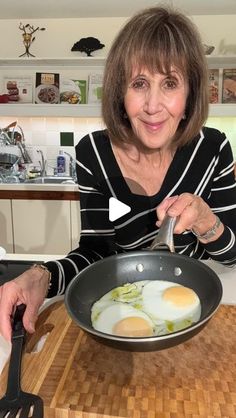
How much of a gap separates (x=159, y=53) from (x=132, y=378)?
76 cm

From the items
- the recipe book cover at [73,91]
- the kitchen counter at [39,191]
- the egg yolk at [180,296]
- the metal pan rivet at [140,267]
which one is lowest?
the kitchen counter at [39,191]

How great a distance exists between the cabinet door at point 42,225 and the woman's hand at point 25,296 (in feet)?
6.77

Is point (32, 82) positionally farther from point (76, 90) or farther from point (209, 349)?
point (209, 349)

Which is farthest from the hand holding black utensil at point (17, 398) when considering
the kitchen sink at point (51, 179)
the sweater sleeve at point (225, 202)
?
the kitchen sink at point (51, 179)

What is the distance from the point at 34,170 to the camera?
3.54 m

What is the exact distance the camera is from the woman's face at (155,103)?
1.01 meters

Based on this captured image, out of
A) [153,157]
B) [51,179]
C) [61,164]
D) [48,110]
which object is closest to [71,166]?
[61,164]

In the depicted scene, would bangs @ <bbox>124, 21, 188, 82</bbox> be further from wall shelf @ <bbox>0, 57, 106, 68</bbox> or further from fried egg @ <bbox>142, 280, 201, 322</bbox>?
wall shelf @ <bbox>0, 57, 106, 68</bbox>

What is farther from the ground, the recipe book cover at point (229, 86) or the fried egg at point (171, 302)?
the recipe book cover at point (229, 86)

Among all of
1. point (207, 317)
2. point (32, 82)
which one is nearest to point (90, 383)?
point (207, 317)

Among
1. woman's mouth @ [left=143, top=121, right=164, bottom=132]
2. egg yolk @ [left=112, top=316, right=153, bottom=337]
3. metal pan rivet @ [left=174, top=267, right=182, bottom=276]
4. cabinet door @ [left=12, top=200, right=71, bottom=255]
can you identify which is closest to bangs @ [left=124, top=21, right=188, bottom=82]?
woman's mouth @ [left=143, top=121, right=164, bottom=132]

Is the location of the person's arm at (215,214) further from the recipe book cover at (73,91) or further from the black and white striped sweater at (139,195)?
the recipe book cover at (73,91)
